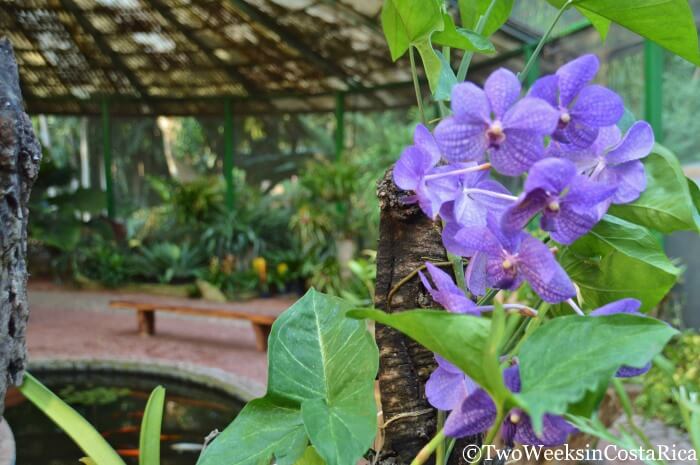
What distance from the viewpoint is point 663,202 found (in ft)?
1.94

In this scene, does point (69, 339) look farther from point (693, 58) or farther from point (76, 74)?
point (693, 58)

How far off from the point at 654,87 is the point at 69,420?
15.2 feet

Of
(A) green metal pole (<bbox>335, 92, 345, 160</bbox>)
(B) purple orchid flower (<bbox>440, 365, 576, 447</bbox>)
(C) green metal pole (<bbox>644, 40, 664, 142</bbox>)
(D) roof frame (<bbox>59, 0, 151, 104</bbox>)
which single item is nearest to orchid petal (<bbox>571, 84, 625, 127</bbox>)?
(B) purple orchid flower (<bbox>440, 365, 576, 447</bbox>)

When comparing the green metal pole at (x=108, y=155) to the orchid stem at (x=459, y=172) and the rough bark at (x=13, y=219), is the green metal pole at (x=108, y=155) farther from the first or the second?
the orchid stem at (x=459, y=172)

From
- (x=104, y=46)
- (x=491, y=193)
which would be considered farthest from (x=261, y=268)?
(x=491, y=193)

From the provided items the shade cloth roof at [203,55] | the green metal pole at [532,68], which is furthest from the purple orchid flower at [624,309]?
the shade cloth roof at [203,55]

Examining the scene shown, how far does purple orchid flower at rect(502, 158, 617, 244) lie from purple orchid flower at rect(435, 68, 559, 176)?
0.03 meters

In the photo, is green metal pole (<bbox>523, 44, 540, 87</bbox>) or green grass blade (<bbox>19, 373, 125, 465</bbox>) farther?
green metal pole (<bbox>523, 44, 540, 87</bbox>)

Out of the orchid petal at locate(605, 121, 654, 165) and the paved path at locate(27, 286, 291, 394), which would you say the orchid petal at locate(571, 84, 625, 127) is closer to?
the orchid petal at locate(605, 121, 654, 165)

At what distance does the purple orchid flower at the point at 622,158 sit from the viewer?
56 cm

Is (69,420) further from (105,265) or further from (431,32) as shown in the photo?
(105,265)

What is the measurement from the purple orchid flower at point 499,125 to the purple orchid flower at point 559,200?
0.11 feet

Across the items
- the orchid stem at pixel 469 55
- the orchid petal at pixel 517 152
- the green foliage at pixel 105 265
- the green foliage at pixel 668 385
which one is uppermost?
the orchid stem at pixel 469 55

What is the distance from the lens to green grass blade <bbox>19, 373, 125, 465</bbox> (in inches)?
34.1
